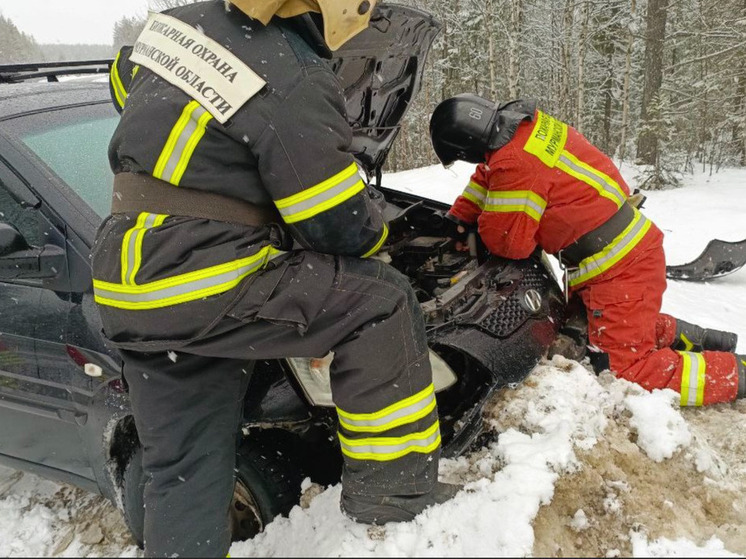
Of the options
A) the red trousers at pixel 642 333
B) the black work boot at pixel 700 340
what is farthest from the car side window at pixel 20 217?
the black work boot at pixel 700 340

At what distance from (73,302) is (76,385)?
0.33 meters

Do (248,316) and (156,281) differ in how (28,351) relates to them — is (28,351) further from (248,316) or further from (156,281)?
(248,316)

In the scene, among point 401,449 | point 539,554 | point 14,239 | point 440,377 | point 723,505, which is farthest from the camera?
point 440,377

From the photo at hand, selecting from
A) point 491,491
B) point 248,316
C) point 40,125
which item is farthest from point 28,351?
point 491,491

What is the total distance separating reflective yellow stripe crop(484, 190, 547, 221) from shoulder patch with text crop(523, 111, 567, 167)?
0.19 meters

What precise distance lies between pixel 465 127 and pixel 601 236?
943mm

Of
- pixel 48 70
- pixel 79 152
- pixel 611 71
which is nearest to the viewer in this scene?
pixel 79 152

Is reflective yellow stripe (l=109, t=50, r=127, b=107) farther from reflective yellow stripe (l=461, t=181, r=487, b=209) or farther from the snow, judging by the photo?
the snow

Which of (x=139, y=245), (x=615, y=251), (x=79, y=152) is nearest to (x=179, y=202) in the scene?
(x=139, y=245)

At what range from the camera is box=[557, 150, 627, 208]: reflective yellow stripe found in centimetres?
280

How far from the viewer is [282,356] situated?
1590mm

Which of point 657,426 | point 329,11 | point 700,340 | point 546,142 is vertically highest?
point 329,11

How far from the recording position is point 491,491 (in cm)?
164

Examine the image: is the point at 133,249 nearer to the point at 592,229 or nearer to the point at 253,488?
the point at 253,488
